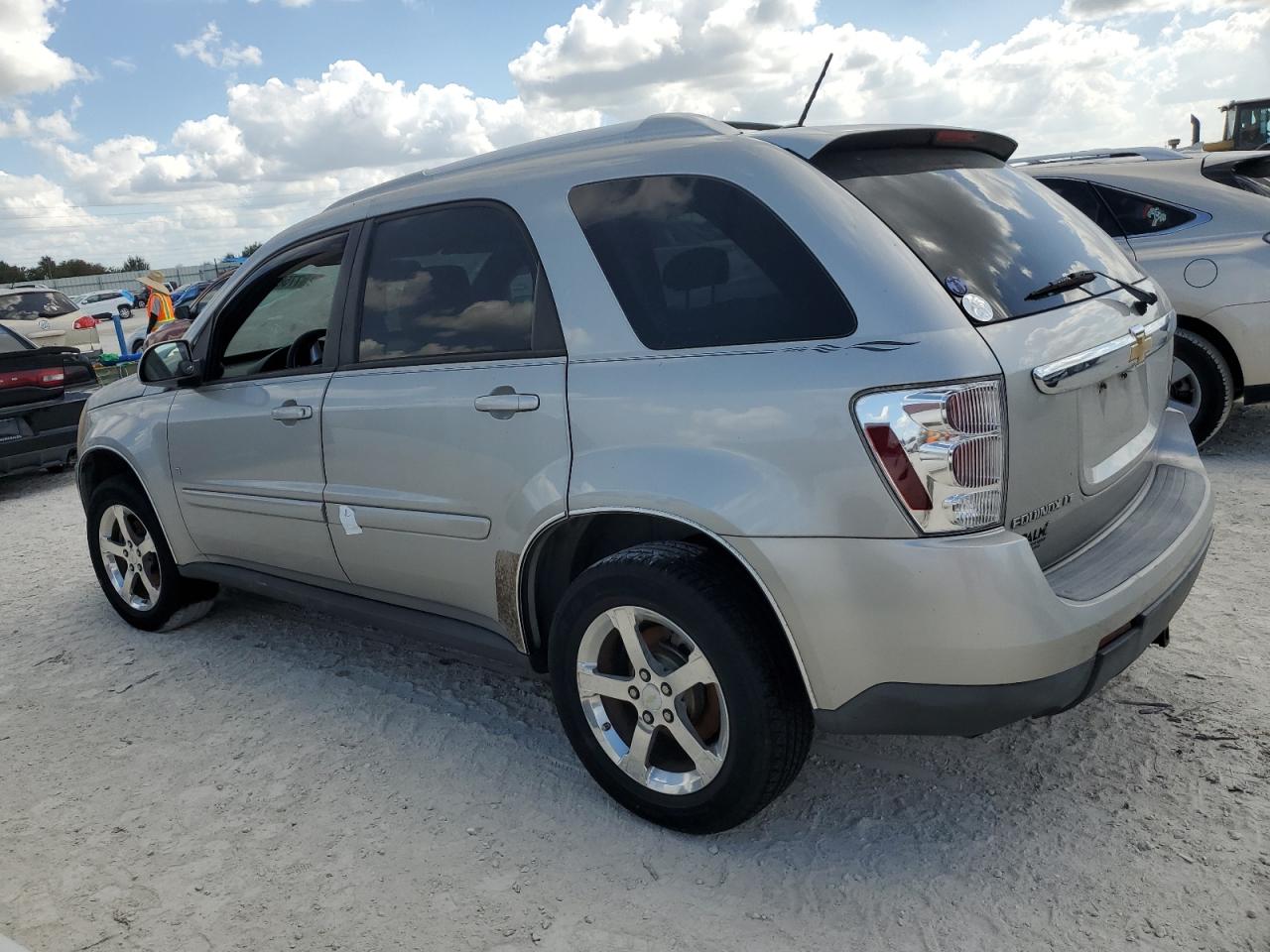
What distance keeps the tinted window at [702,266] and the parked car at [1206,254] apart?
4.08 m

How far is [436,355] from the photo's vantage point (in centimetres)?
327

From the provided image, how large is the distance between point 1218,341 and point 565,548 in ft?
14.8

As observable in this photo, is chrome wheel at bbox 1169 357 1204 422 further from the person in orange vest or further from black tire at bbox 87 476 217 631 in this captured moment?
the person in orange vest

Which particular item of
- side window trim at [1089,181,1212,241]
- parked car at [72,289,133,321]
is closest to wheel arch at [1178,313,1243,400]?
side window trim at [1089,181,1212,241]

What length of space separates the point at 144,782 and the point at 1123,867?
2961 millimetres

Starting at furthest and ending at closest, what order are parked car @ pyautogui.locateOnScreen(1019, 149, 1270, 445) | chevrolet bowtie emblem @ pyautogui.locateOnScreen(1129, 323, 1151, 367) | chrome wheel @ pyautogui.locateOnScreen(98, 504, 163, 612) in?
parked car @ pyautogui.locateOnScreen(1019, 149, 1270, 445), chrome wheel @ pyautogui.locateOnScreen(98, 504, 163, 612), chevrolet bowtie emblem @ pyautogui.locateOnScreen(1129, 323, 1151, 367)

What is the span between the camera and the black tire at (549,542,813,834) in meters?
2.52

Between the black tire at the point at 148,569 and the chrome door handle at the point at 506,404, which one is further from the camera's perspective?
the black tire at the point at 148,569

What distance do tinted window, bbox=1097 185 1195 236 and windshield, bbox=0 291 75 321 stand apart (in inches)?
584

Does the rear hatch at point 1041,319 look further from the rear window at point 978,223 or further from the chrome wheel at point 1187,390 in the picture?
the chrome wheel at point 1187,390

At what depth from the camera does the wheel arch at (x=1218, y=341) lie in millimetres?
5738

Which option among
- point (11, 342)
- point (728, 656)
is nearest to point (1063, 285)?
point (728, 656)

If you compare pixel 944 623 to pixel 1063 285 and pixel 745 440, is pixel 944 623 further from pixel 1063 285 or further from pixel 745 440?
pixel 1063 285

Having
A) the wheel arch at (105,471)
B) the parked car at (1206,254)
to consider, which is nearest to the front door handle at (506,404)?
the wheel arch at (105,471)
